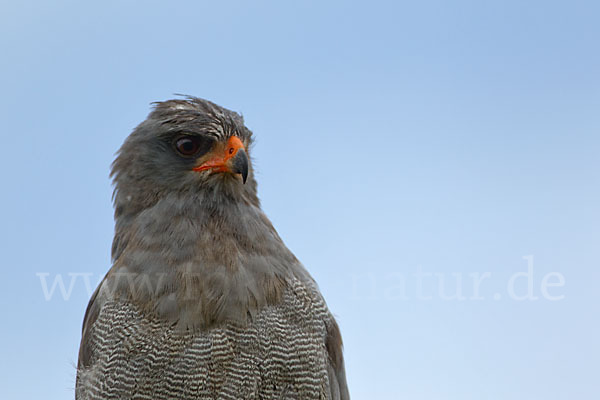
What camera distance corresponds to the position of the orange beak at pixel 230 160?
5805 millimetres

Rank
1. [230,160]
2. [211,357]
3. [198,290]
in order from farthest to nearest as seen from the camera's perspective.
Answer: [230,160] → [198,290] → [211,357]

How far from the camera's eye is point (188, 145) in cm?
599

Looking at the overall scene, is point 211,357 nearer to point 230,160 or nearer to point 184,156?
point 230,160

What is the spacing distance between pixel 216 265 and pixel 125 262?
696 millimetres

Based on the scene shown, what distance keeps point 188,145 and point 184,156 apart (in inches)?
3.6

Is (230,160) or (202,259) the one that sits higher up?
(230,160)

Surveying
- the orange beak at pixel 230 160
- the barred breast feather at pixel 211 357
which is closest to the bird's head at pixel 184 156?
the orange beak at pixel 230 160

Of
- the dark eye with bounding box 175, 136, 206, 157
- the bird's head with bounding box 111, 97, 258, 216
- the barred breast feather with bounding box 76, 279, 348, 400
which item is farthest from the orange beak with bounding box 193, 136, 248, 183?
the barred breast feather with bounding box 76, 279, 348, 400

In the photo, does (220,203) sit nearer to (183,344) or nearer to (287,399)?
(183,344)

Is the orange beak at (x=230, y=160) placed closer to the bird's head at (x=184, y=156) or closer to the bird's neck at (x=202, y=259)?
the bird's head at (x=184, y=156)

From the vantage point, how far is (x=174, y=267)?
571 centimetres

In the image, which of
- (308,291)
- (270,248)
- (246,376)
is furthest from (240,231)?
(246,376)

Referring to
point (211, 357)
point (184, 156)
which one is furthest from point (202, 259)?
point (184, 156)

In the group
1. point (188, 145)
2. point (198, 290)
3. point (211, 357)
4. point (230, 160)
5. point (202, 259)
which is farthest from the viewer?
point (188, 145)
